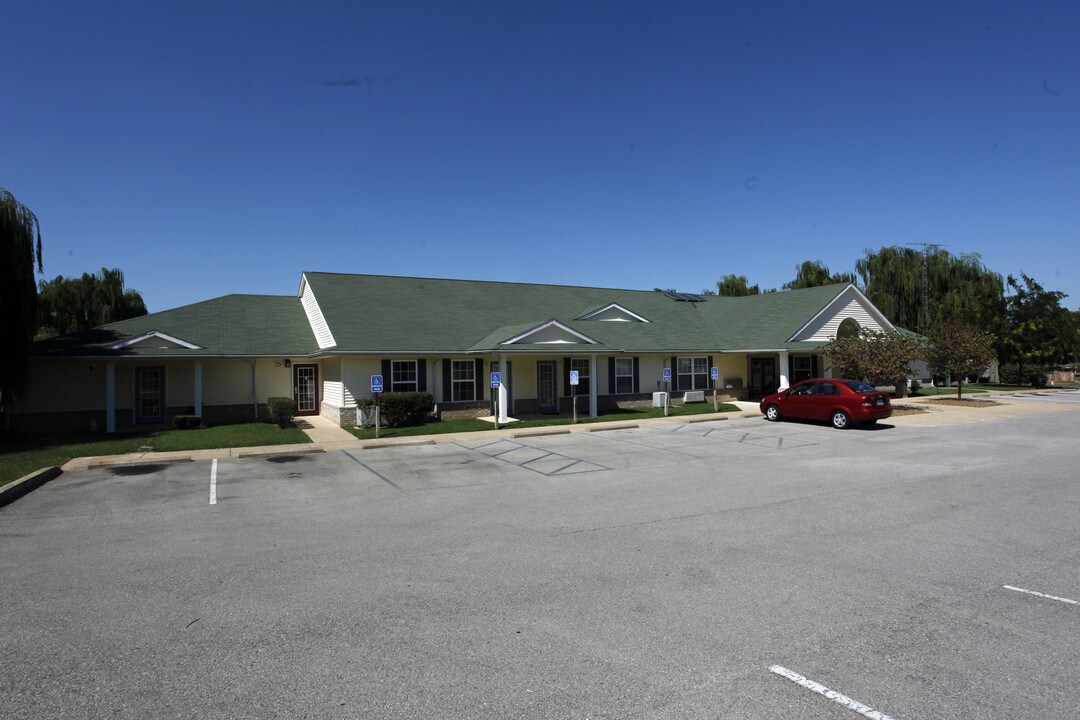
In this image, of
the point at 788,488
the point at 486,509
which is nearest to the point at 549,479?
the point at 486,509

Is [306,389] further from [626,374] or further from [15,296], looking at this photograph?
[626,374]

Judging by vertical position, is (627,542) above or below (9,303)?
below

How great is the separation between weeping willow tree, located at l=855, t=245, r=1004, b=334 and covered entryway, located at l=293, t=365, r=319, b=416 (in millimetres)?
40793

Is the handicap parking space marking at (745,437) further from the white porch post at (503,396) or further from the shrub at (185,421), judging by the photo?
the shrub at (185,421)

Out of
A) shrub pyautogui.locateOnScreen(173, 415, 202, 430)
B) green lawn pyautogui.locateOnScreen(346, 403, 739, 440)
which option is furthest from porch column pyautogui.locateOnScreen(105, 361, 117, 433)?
green lawn pyautogui.locateOnScreen(346, 403, 739, 440)

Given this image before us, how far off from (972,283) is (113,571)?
180 feet

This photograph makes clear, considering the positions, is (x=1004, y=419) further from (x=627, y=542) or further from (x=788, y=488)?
(x=627, y=542)

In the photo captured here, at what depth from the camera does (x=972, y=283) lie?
47.0 metres

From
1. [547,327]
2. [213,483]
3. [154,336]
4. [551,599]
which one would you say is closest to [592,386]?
[547,327]

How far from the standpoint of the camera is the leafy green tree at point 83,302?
4072 centimetres

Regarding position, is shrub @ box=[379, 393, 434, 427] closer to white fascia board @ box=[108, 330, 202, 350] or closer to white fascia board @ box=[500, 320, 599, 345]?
white fascia board @ box=[500, 320, 599, 345]

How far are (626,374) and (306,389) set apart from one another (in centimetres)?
1341

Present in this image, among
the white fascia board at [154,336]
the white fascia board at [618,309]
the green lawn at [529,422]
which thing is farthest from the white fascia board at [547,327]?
the white fascia board at [154,336]

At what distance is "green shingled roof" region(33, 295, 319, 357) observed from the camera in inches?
853
